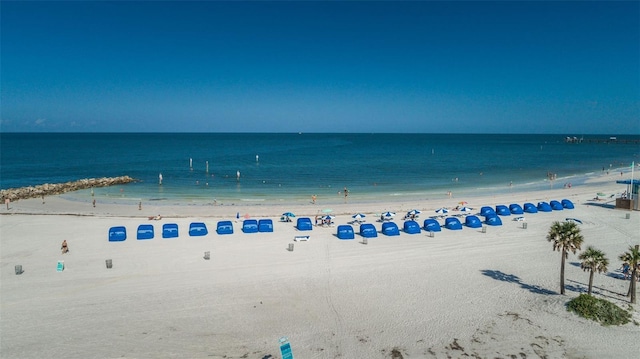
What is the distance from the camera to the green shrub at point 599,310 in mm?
15875

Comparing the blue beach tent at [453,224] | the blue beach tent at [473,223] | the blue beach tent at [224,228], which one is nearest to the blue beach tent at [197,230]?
the blue beach tent at [224,228]

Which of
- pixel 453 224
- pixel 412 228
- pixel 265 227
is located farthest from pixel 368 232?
pixel 265 227

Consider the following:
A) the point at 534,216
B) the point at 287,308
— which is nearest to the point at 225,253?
the point at 287,308

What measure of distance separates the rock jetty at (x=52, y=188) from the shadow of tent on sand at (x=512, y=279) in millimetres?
48407

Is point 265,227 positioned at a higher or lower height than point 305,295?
higher

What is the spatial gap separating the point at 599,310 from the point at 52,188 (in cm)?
5711

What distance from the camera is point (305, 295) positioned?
18.7 meters

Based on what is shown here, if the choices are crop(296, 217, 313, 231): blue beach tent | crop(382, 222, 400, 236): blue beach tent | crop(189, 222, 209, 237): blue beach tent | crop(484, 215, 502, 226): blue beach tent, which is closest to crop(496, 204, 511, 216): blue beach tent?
crop(484, 215, 502, 226): blue beach tent

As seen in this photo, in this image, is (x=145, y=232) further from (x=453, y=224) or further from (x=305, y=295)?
(x=453, y=224)

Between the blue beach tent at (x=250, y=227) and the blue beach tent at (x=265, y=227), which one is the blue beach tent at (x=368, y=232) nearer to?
the blue beach tent at (x=265, y=227)

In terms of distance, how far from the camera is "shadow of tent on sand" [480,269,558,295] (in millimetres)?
19123

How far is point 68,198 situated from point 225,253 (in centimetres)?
3210

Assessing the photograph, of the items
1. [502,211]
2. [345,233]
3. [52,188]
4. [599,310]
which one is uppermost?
[52,188]

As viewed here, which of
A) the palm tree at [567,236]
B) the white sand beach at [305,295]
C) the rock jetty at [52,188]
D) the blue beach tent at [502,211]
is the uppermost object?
the palm tree at [567,236]
